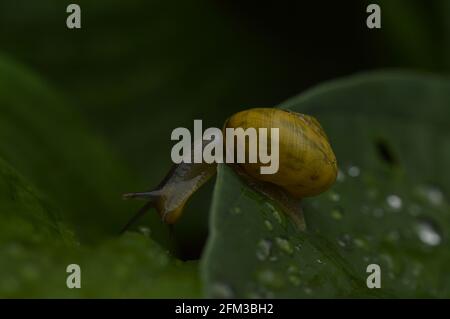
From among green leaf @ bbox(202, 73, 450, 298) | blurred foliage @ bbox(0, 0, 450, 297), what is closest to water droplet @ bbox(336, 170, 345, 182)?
green leaf @ bbox(202, 73, 450, 298)

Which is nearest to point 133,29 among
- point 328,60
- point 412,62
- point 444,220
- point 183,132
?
point 183,132

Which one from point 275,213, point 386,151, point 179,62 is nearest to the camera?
point 275,213

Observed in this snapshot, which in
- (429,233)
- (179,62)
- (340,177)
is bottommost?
(429,233)

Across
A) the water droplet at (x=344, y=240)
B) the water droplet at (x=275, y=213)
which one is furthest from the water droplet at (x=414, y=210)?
the water droplet at (x=275, y=213)

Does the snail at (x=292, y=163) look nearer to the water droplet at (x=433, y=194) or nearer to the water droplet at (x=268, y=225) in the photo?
the water droplet at (x=268, y=225)

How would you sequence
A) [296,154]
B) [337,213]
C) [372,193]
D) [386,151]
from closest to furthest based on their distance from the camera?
[296,154] → [337,213] → [372,193] → [386,151]

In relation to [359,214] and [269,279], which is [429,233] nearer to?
[359,214]

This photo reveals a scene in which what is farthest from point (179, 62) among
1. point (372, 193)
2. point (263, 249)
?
point (263, 249)
